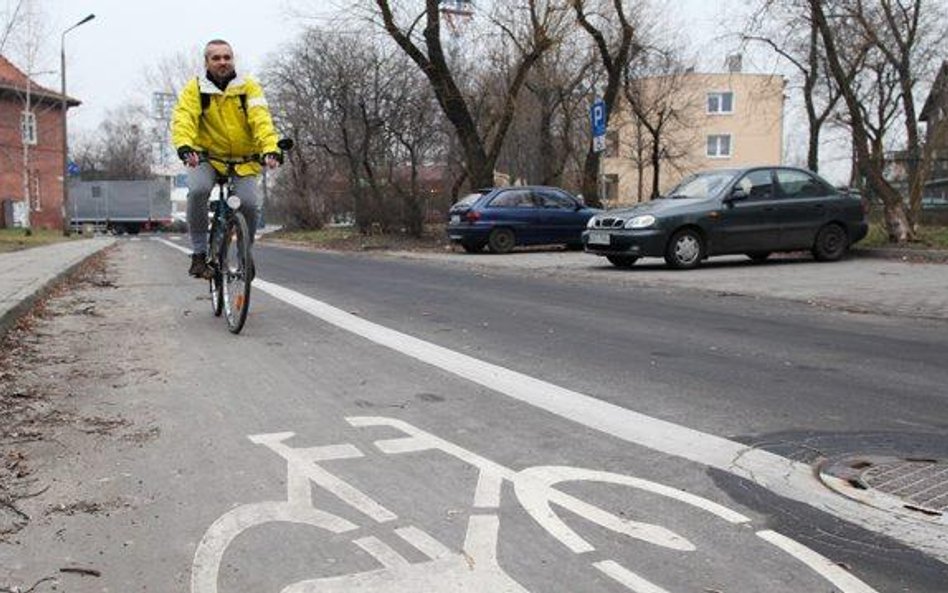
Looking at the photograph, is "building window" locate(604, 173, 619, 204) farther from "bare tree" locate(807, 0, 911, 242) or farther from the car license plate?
the car license plate

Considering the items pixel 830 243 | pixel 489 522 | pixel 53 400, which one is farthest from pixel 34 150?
pixel 489 522

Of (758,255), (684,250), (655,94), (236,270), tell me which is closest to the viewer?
(236,270)

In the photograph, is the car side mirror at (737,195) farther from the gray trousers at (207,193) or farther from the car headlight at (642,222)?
the gray trousers at (207,193)

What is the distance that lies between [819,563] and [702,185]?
12558mm

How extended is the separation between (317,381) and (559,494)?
7.66 feet

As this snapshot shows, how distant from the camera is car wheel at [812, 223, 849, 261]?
48.9ft

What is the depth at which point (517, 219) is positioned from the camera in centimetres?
2069

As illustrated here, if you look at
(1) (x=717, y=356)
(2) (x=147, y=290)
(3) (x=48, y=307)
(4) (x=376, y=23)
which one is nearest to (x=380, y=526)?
(1) (x=717, y=356)

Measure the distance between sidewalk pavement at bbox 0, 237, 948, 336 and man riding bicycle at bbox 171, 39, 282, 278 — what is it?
1.81 metres

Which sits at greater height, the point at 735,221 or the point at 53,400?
the point at 735,221

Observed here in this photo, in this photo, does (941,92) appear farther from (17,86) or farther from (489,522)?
(17,86)

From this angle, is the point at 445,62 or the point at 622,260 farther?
the point at 445,62

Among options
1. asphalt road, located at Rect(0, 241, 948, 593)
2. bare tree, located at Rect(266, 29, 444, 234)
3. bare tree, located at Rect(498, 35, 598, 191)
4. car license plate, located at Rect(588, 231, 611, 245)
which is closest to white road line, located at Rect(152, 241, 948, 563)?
asphalt road, located at Rect(0, 241, 948, 593)

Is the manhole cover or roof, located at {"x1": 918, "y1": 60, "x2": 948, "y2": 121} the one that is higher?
roof, located at {"x1": 918, "y1": 60, "x2": 948, "y2": 121}
